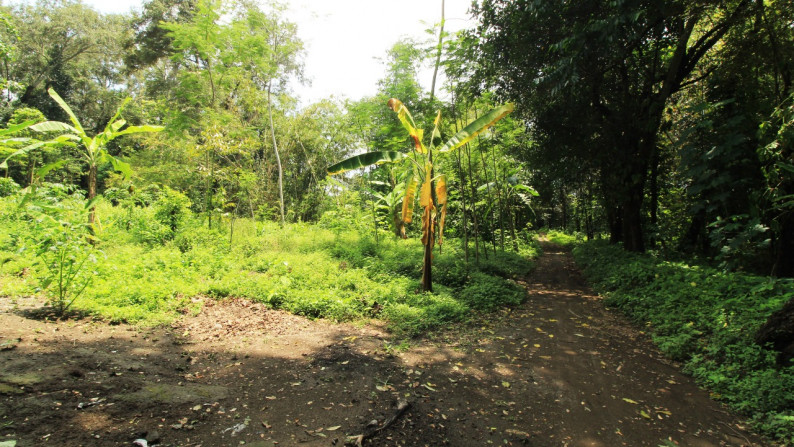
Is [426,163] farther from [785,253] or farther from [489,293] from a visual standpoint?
[785,253]

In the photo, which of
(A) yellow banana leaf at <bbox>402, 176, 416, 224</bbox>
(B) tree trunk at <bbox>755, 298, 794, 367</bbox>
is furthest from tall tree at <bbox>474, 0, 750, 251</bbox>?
(B) tree trunk at <bbox>755, 298, 794, 367</bbox>

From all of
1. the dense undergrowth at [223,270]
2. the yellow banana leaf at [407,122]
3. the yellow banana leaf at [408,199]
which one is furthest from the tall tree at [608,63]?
the dense undergrowth at [223,270]

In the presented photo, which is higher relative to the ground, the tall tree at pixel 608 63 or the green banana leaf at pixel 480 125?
the tall tree at pixel 608 63

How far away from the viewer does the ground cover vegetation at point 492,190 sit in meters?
5.23

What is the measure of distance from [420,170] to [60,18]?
30731 millimetres

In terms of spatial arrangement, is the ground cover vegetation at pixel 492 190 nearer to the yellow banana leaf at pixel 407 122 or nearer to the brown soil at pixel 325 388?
the yellow banana leaf at pixel 407 122

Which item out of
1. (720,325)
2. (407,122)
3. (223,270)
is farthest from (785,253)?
(223,270)

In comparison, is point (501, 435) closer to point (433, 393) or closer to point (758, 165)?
point (433, 393)

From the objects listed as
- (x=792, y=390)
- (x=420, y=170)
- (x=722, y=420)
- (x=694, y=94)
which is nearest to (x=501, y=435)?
(x=722, y=420)

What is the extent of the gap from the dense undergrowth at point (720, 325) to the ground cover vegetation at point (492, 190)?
34mm

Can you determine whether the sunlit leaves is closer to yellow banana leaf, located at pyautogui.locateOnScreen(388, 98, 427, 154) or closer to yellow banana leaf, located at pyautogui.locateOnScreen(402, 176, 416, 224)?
yellow banana leaf, located at pyautogui.locateOnScreen(388, 98, 427, 154)

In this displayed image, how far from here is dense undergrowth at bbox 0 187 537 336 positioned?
5.35 metres

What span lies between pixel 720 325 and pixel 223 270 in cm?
889

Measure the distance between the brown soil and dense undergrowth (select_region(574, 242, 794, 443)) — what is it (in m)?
0.26
